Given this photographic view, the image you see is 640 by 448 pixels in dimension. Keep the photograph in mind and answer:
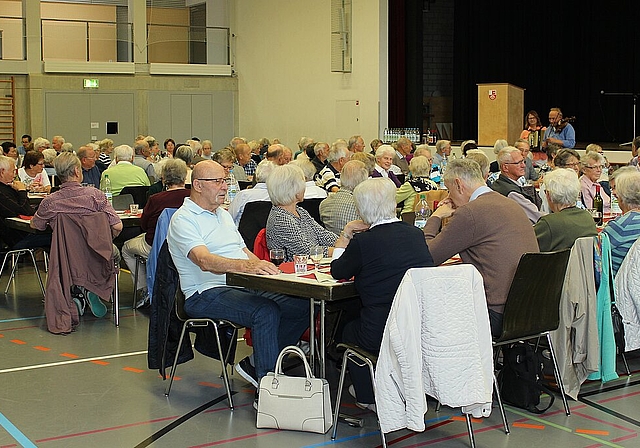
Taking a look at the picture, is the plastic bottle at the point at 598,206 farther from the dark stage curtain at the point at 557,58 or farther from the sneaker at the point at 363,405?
the dark stage curtain at the point at 557,58

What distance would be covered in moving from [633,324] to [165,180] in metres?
3.71

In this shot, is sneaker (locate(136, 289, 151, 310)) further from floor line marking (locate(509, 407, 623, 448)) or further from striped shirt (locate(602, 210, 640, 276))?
striped shirt (locate(602, 210, 640, 276))

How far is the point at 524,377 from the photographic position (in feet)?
16.5

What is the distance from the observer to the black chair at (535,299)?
465 centimetres

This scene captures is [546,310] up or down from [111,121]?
down

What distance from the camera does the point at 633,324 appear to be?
18.0ft

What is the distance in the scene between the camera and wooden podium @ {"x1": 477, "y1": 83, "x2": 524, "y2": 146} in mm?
15359

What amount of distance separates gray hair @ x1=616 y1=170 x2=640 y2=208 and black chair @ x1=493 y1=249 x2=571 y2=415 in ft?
3.03

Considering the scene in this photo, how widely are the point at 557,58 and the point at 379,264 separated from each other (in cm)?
1528

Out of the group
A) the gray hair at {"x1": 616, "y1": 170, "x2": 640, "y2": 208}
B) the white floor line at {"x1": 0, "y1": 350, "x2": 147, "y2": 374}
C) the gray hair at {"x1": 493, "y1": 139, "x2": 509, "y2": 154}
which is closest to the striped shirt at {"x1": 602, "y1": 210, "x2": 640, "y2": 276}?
the gray hair at {"x1": 616, "y1": 170, "x2": 640, "y2": 208}

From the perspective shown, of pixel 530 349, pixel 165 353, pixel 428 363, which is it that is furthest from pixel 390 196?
pixel 165 353

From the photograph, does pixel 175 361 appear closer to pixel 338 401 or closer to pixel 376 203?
pixel 338 401

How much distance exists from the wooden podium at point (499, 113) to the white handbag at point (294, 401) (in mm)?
11403

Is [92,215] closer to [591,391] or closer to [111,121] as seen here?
[591,391]
